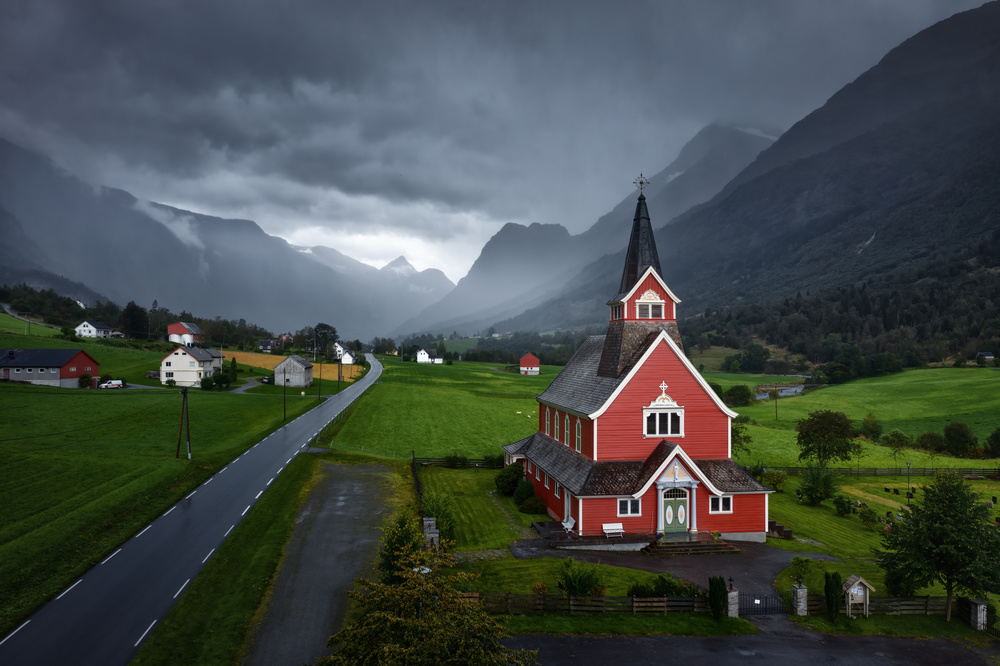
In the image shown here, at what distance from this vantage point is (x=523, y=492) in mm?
38906

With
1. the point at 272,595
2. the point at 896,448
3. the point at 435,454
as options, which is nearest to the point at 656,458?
the point at 272,595

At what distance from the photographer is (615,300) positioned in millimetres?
36688

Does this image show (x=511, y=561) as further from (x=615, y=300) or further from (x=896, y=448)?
(x=896, y=448)

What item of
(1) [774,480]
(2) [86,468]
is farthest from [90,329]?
(1) [774,480]

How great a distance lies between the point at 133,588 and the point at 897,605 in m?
32.4

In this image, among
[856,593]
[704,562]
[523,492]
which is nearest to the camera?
[856,593]

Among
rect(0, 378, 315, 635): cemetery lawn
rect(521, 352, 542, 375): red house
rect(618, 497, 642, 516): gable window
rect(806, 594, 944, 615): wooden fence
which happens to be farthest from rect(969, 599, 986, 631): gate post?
rect(521, 352, 542, 375): red house

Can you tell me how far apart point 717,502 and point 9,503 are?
134 ft

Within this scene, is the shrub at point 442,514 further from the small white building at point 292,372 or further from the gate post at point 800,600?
the small white building at point 292,372

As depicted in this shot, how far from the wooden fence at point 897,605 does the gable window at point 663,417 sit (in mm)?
11890

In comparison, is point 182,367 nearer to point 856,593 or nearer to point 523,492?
point 523,492

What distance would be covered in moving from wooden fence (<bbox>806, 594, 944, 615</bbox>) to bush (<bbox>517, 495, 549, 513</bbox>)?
17105 mm

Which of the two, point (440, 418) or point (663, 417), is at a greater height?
point (663, 417)

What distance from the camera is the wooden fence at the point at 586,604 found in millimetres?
21938
